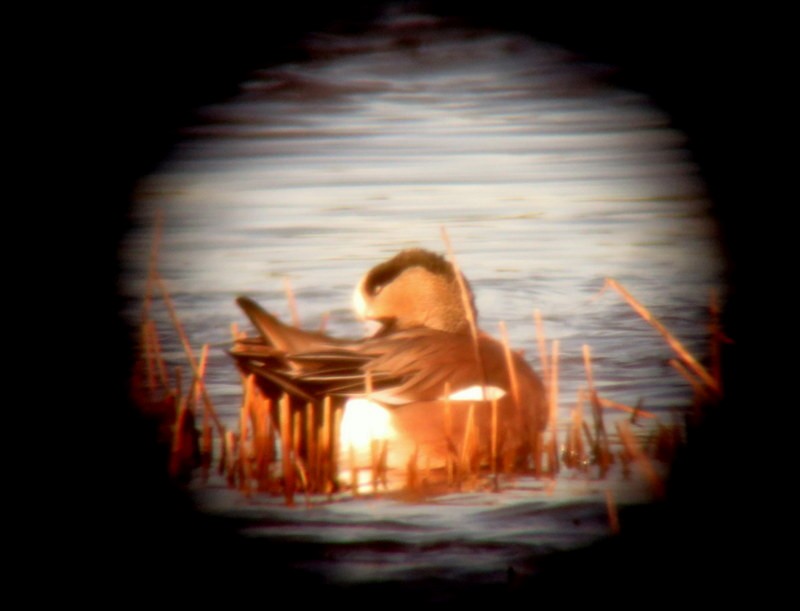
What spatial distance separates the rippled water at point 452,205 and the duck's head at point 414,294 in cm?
52

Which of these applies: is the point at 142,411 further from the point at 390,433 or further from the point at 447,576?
the point at 447,576

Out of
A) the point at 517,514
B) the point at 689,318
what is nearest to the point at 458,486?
the point at 517,514

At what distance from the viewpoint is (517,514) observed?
3.04m

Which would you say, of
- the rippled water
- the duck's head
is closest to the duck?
the duck's head

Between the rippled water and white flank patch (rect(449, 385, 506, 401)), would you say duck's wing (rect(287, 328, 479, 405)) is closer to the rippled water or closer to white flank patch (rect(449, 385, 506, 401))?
white flank patch (rect(449, 385, 506, 401))

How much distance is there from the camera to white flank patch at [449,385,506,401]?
11.2ft

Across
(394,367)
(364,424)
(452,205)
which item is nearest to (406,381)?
(394,367)

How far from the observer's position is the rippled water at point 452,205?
4.61 m

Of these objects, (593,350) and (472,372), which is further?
(593,350)

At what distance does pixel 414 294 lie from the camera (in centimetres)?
374

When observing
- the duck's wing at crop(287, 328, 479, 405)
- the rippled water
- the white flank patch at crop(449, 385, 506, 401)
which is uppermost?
the rippled water

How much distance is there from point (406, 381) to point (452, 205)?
286 centimetres

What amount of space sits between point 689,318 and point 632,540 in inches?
82.2

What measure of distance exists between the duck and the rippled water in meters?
0.29
